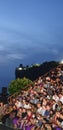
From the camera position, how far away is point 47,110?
2370 centimetres

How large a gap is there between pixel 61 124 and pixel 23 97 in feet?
28.0

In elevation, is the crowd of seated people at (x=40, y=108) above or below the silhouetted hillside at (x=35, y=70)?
below

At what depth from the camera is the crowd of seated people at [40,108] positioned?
22.0 meters

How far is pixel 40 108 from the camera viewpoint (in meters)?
24.4

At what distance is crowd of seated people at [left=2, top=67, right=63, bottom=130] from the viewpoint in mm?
21969

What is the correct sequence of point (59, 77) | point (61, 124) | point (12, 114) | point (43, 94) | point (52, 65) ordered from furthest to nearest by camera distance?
point (52, 65) < point (59, 77) < point (43, 94) < point (12, 114) < point (61, 124)

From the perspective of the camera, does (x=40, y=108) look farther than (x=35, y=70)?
No

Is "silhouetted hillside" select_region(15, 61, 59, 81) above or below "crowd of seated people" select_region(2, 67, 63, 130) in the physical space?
above

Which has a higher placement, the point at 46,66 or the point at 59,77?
the point at 46,66

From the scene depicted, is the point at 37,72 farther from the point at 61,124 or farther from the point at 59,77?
the point at 61,124

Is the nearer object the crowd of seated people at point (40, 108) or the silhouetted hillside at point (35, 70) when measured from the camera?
the crowd of seated people at point (40, 108)

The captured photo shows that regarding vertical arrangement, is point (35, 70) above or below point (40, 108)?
above

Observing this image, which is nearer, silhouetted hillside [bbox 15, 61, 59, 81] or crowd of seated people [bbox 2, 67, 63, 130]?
crowd of seated people [bbox 2, 67, 63, 130]

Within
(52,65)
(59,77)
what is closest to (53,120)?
(59,77)
